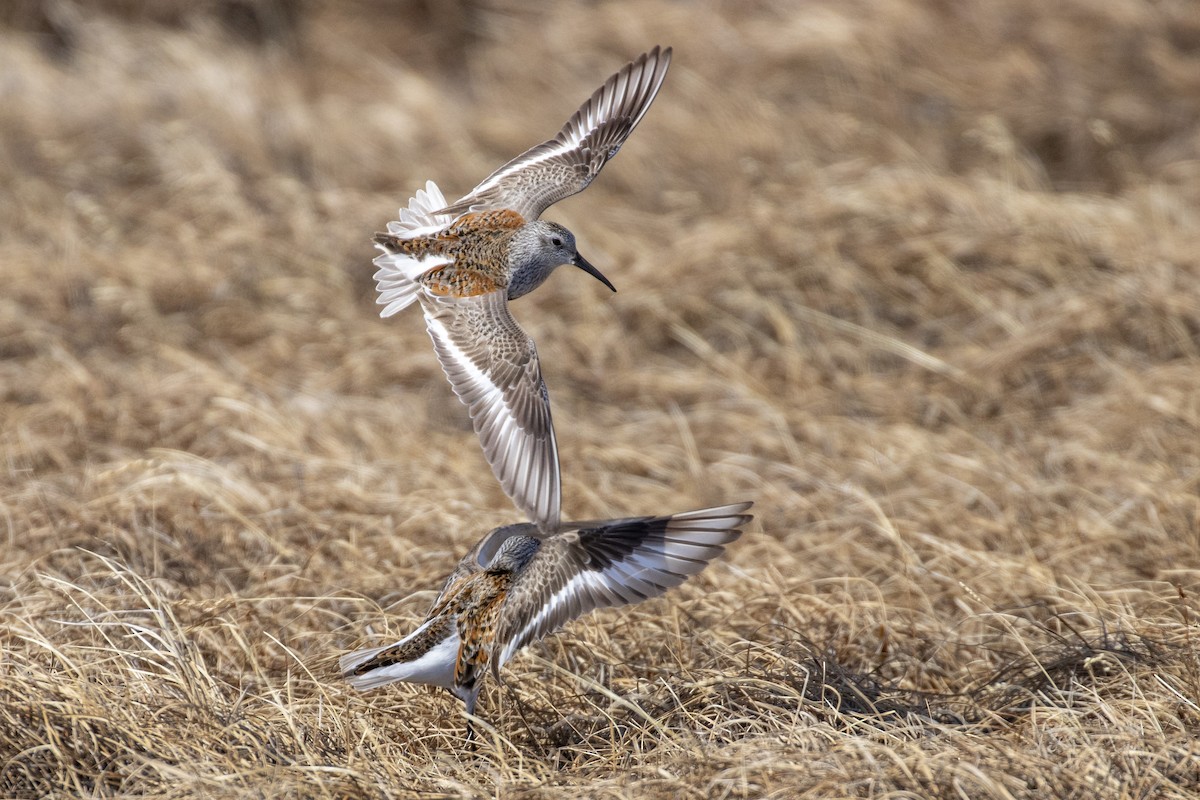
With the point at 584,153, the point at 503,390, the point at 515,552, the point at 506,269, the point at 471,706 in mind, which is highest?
the point at 584,153

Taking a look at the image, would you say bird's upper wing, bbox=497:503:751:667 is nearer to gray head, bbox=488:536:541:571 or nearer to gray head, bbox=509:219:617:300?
gray head, bbox=488:536:541:571

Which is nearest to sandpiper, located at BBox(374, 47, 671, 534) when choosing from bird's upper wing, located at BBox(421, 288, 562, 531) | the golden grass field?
bird's upper wing, located at BBox(421, 288, 562, 531)

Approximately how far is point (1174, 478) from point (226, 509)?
149 inches

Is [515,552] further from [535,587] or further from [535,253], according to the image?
[535,253]

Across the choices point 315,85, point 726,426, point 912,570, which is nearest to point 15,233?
point 315,85

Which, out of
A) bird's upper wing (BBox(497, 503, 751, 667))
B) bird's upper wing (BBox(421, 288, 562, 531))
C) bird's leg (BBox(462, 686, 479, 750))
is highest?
bird's upper wing (BBox(421, 288, 562, 531))

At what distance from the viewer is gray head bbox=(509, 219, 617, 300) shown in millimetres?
4574

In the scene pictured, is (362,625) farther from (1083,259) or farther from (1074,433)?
(1083,259)

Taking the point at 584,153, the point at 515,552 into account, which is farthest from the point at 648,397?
A: the point at 515,552

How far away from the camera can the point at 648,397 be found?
7238mm

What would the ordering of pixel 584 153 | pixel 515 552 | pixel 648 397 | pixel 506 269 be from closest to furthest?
pixel 515 552
pixel 506 269
pixel 584 153
pixel 648 397

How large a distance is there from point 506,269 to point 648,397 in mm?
2782

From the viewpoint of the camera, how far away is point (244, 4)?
12898 millimetres

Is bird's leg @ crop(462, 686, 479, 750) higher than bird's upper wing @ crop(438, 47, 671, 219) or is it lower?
lower
